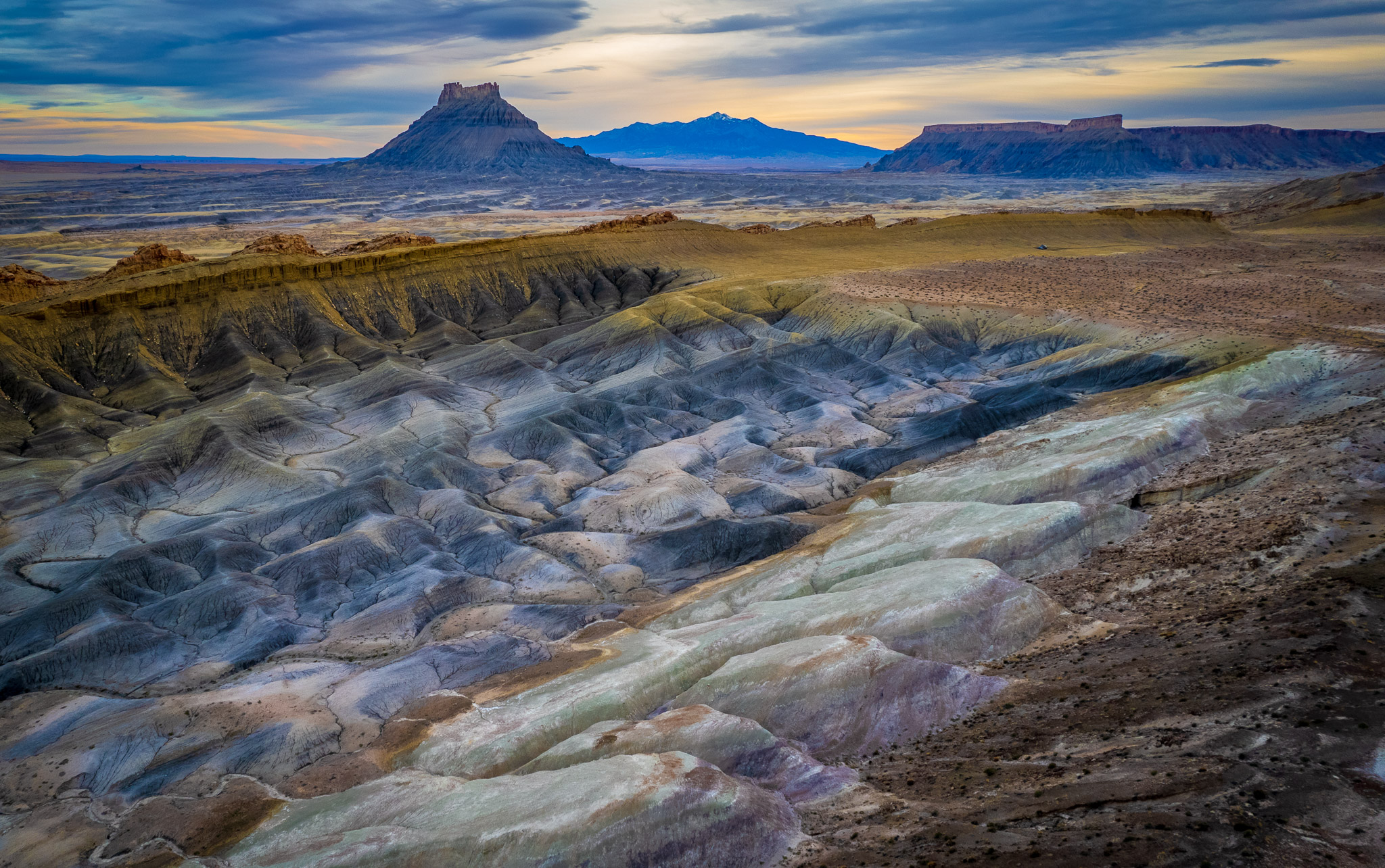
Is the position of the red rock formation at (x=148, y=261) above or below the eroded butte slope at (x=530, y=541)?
above

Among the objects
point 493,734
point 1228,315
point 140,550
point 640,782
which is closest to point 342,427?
point 140,550

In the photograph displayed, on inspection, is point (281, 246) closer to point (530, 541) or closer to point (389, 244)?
point (389, 244)

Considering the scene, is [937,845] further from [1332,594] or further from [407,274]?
[407,274]

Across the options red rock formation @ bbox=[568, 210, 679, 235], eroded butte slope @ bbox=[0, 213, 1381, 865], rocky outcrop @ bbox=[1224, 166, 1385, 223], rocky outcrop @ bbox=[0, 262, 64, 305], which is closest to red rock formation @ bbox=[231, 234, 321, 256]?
eroded butte slope @ bbox=[0, 213, 1381, 865]

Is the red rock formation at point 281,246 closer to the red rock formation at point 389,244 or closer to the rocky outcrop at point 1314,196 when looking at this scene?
the red rock formation at point 389,244

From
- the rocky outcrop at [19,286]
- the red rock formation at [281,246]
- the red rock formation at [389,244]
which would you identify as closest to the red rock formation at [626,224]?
the red rock formation at [389,244]

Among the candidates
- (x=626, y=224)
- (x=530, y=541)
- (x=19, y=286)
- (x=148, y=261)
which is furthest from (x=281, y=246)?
(x=530, y=541)
